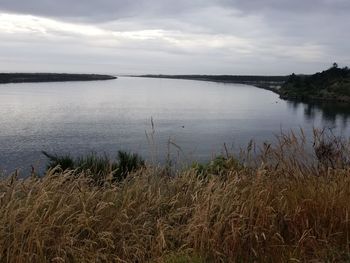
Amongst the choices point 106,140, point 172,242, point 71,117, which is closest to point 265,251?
point 172,242

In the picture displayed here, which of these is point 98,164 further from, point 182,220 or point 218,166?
point 182,220

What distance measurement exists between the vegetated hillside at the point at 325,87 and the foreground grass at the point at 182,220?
103m

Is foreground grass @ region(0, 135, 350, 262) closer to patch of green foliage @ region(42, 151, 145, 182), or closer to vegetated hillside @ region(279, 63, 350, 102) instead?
patch of green foliage @ region(42, 151, 145, 182)

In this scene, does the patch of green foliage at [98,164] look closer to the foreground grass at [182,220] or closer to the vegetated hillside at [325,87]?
the foreground grass at [182,220]

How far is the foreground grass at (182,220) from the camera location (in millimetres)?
4625

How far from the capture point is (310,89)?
413 feet

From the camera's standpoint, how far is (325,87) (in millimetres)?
124062

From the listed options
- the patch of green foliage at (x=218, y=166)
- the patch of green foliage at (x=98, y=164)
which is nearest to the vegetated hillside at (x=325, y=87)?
the patch of green foliage at (x=98, y=164)

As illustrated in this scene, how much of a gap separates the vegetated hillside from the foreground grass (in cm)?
10270

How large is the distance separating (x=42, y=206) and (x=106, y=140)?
36.8 metres

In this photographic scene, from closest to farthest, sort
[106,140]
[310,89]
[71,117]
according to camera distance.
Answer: [106,140] < [71,117] < [310,89]

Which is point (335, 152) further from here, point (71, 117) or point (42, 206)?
point (71, 117)

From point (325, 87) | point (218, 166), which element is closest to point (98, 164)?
point (218, 166)

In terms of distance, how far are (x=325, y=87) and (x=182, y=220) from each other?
125m
